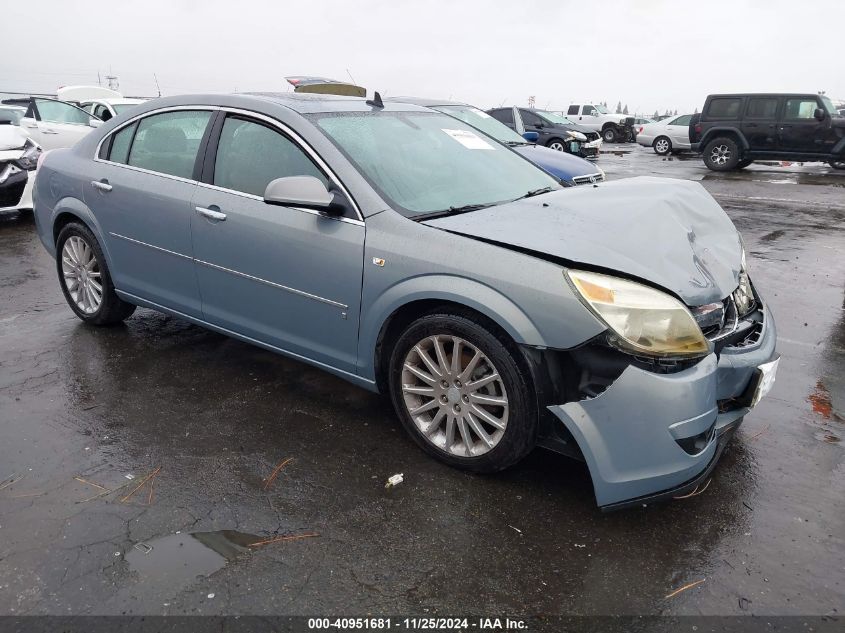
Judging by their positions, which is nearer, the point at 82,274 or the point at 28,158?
the point at 82,274

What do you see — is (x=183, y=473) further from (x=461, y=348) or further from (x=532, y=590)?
(x=532, y=590)

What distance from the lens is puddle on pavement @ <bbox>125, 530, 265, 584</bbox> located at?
230 centimetres

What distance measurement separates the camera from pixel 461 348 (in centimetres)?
280

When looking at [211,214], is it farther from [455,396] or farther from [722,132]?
[722,132]

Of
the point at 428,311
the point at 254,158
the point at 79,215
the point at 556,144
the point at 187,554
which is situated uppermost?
the point at 556,144

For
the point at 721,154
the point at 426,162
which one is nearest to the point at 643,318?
the point at 426,162

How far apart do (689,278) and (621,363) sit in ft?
1.61

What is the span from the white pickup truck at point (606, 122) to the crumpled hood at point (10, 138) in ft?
89.3

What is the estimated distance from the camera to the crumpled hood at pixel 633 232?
2594 mm

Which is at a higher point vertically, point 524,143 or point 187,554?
point 524,143

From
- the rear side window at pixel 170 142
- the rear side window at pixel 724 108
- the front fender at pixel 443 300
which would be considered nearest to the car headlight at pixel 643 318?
the front fender at pixel 443 300

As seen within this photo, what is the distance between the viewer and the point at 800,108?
1619cm

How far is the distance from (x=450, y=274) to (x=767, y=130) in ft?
55.4

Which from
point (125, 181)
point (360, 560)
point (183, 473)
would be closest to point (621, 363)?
point (360, 560)
